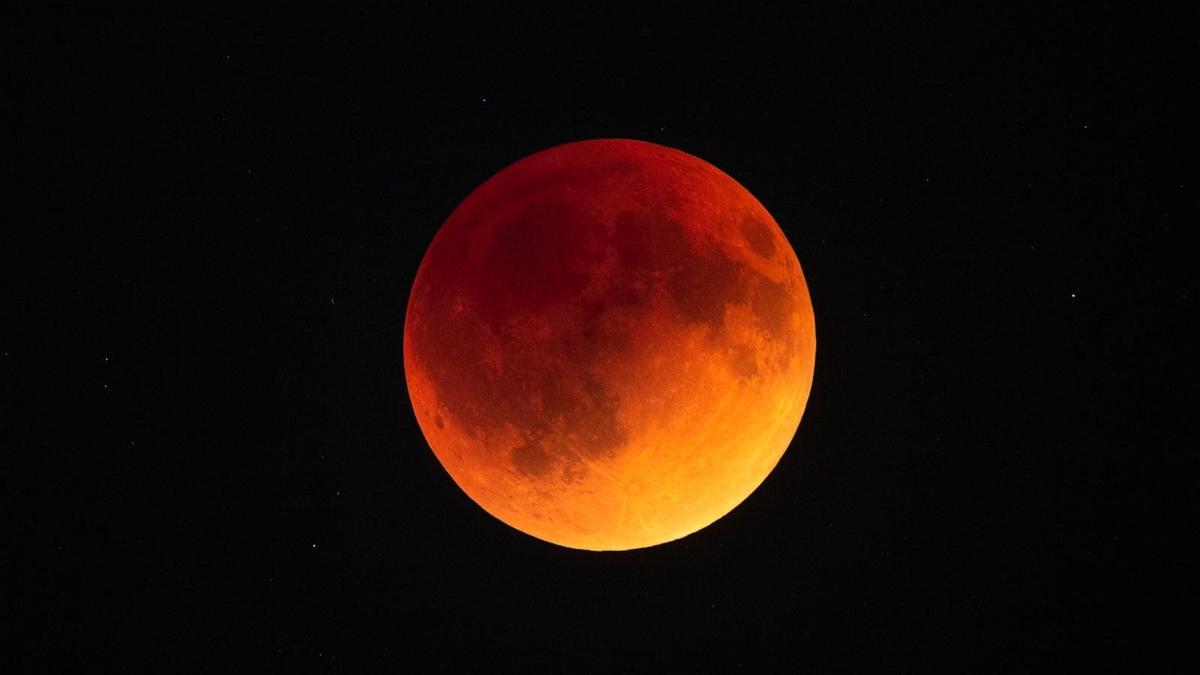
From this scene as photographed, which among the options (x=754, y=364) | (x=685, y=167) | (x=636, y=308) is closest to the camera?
(x=636, y=308)

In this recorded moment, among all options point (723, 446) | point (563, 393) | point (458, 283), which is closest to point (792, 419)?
point (723, 446)

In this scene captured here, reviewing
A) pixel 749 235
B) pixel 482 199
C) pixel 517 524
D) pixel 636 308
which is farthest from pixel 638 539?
pixel 482 199

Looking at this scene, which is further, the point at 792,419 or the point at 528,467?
the point at 792,419

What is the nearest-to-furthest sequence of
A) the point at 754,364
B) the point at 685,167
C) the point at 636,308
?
the point at 636,308 → the point at 754,364 → the point at 685,167

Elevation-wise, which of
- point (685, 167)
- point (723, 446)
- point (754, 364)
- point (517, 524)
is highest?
point (685, 167)

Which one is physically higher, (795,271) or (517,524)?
(795,271)

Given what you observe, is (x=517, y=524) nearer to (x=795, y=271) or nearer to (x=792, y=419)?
(x=792, y=419)
